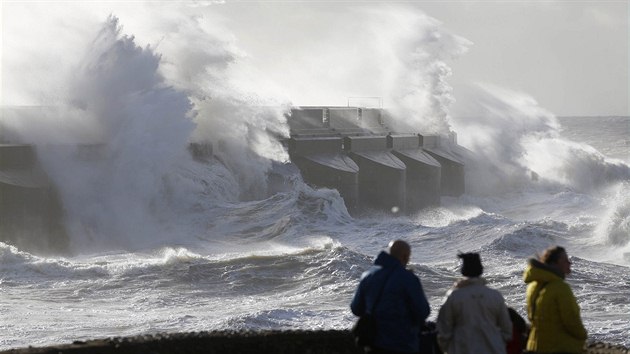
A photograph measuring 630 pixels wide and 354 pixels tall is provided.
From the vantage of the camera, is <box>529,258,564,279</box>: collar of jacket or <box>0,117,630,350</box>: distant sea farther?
<box>0,117,630,350</box>: distant sea

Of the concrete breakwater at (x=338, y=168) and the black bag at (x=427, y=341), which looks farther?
the concrete breakwater at (x=338, y=168)

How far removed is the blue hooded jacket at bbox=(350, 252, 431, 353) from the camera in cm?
512

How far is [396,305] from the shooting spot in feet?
16.9

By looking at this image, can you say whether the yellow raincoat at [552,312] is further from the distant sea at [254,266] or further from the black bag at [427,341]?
the distant sea at [254,266]

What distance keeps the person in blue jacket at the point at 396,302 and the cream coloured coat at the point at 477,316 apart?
0.17 metres

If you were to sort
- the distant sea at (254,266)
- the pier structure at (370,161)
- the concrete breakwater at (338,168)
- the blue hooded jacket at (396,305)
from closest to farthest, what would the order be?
the blue hooded jacket at (396,305) < the distant sea at (254,266) < the concrete breakwater at (338,168) < the pier structure at (370,161)

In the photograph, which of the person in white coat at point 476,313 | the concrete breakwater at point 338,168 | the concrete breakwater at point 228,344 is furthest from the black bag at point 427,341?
the concrete breakwater at point 338,168

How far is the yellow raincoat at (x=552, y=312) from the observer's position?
203 inches

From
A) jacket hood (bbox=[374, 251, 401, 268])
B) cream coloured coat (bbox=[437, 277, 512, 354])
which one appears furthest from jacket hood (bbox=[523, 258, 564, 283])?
jacket hood (bbox=[374, 251, 401, 268])

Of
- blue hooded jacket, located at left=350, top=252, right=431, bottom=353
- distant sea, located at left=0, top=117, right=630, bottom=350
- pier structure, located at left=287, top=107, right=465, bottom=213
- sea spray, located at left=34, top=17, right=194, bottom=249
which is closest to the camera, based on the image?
blue hooded jacket, located at left=350, top=252, right=431, bottom=353

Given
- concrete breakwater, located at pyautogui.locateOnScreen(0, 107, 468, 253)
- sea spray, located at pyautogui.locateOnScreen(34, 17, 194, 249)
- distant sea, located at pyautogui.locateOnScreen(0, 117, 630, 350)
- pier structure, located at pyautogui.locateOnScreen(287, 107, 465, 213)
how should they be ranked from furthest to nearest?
pier structure, located at pyautogui.locateOnScreen(287, 107, 465, 213) < sea spray, located at pyautogui.locateOnScreen(34, 17, 194, 249) < concrete breakwater, located at pyautogui.locateOnScreen(0, 107, 468, 253) < distant sea, located at pyautogui.locateOnScreen(0, 117, 630, 350)

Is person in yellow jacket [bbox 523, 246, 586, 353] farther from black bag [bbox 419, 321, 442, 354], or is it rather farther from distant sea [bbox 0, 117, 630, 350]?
distant sea [bbox 0, 117, 630, 350]

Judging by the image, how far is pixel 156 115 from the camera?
24.1 metres

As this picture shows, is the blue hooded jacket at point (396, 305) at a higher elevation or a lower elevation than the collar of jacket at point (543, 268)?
lower
